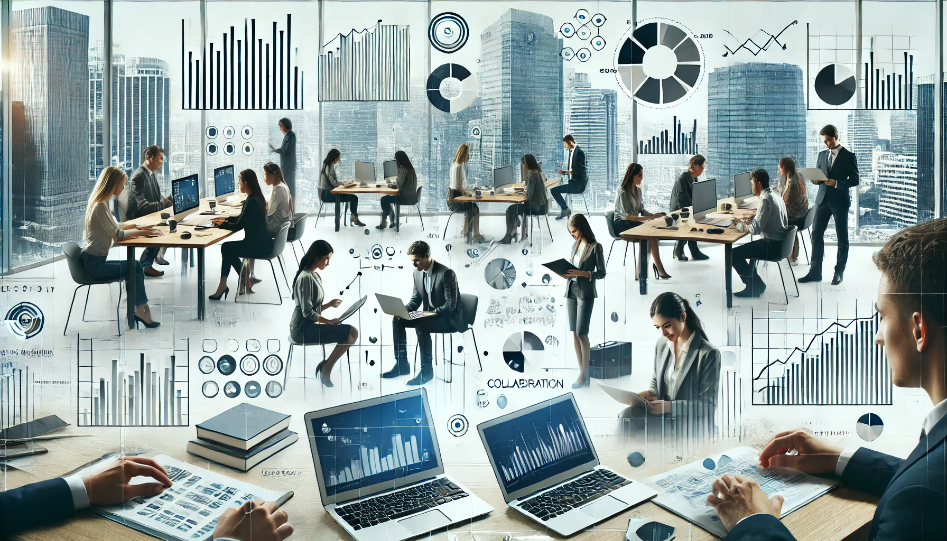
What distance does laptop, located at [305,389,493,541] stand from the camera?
10.4 ft

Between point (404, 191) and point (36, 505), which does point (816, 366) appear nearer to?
point (404, 191)

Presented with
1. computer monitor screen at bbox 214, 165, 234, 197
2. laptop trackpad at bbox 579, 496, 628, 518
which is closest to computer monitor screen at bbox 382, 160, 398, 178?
computer monitor screen at bbox 214, 165, 234, 197

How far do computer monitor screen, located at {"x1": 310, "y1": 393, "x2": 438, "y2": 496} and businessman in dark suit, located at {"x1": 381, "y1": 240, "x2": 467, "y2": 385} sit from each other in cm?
26

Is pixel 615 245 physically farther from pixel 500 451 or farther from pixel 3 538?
pixel 3 538

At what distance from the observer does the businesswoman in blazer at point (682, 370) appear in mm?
3922

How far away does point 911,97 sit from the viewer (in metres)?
3.96

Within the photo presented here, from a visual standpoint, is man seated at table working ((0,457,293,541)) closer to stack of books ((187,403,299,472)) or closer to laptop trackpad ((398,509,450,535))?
stack of books ((187,403,299,472))

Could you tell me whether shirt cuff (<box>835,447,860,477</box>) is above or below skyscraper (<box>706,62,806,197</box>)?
below

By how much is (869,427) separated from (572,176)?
1.85 metres

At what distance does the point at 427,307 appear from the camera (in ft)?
13.1

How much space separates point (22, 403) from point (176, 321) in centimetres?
86

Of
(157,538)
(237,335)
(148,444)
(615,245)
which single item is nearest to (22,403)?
(148,444)

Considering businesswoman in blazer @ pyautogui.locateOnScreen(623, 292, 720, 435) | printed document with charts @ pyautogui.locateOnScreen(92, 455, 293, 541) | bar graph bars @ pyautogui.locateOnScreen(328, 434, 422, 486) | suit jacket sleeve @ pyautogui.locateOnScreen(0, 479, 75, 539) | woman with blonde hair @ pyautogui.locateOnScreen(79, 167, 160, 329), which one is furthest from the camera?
woman with blonde hair @ pyautogui.locateOnScreen(79, 167, 160, 329)

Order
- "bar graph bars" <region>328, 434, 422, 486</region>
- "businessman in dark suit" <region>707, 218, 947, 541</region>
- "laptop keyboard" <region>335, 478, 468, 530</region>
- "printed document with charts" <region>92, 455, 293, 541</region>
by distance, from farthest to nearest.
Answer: "bar graph bars" <region>328, 434, 422, 486</region>, "laptop keyboard" <region>335, 478, 468, 530</region>, "printed document with charts" <region>92, 455, 293, 541</region>, "businessman in dark suit" <region>707, 218, 947, 541</region>
